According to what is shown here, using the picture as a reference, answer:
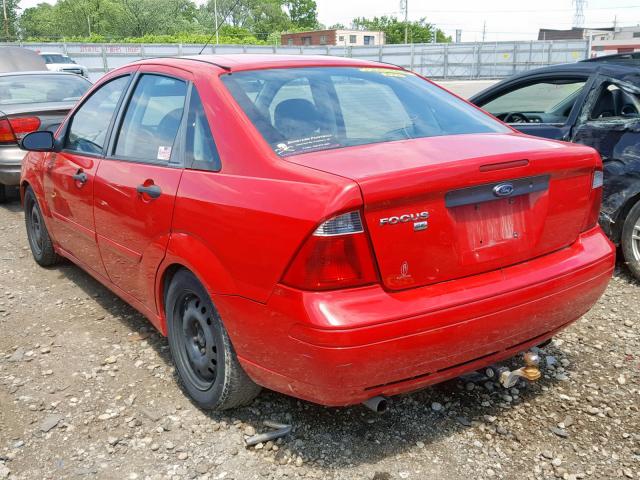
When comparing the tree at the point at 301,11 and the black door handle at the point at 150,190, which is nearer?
the black door handle at the point at 150,190

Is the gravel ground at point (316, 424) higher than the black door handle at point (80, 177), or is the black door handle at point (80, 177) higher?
the black door handle at point (80, 177)

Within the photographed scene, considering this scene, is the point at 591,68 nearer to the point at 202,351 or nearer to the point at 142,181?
the point at 142,181

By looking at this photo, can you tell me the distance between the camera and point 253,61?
3.30m

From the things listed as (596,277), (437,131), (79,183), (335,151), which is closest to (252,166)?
(335,151)

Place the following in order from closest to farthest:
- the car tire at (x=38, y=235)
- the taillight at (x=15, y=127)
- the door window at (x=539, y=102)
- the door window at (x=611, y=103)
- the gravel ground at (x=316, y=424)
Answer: the gravel ground at (x=316, y=424)
the door window at (x=611, y=103)
the car tire at (x=38, y=235)
the door window at (x=539, y=102)
the taillight at (x=15, y=127)

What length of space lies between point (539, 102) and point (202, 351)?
166 inches

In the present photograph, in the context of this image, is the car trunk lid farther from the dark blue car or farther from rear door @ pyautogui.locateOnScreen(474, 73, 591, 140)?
rear door @ pyautogui.locateOnScreen(474, 73, 591, 140)

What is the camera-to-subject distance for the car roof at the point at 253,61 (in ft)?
10.5

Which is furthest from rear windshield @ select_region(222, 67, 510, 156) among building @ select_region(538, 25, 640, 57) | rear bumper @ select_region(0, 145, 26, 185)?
building @ select_region(538, 25, 640, 57)

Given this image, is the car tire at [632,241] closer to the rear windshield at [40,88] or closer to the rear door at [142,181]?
the rear door at [142,181]

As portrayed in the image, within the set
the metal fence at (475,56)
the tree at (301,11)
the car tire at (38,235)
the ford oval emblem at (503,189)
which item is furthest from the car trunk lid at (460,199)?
the tree at (301,11)

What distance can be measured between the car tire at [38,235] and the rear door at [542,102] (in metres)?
3.93

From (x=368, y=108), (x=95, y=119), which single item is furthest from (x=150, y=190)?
(x=95, y=119)

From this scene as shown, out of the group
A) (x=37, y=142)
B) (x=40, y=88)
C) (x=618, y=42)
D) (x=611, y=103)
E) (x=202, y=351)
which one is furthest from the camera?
(x=618, y=42)
